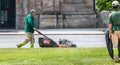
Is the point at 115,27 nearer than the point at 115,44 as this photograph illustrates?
No

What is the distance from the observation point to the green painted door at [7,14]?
1497 inches

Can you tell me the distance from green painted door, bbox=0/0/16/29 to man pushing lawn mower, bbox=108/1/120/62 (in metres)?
26.1

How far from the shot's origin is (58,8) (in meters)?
38.2

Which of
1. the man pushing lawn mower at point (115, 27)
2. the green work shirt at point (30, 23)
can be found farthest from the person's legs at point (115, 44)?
the green work shirt at point (30, 23)

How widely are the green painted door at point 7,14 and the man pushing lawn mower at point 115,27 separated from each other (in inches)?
1029

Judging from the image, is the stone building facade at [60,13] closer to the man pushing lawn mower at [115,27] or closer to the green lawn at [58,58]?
the green lawn at [58,58]

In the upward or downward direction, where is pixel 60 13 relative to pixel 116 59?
upward

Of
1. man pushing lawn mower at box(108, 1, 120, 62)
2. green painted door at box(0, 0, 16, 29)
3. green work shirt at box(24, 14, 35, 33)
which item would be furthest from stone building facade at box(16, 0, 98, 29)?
man pushing lawn mower at box(108, 1, 120, 62)

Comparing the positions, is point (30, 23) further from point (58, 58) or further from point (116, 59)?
point (116, 59)

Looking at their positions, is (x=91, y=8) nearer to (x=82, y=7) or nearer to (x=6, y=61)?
(x=82, y=7)

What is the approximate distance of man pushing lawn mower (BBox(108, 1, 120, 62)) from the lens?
12.1 m

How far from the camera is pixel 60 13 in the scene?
37.4 meters

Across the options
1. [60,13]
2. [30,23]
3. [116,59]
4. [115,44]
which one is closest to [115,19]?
[115,44]

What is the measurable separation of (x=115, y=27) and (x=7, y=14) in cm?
2687
